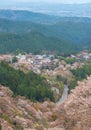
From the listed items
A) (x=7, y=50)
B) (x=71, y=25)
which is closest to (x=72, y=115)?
(x=7, y=50)

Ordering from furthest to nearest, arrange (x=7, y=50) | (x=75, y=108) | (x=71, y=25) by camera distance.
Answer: (x=71, y=25)
(x=7, y=50)
(x=75, y=108)

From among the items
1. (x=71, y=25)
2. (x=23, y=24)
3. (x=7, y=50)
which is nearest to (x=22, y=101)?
(x=7, y=50)

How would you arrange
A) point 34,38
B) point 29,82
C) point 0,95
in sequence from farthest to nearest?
point 34,38 < point 29,82 < point 0,95

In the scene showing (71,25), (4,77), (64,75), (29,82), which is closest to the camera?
(4,77)

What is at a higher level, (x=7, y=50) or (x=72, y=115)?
(x=72, y=115)

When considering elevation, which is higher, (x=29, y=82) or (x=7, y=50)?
(x=29, y=82)

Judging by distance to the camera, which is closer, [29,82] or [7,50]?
[29,82]

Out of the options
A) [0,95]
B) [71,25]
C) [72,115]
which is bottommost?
[71,25]

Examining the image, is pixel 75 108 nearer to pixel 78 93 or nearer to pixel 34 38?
pixel 78 93

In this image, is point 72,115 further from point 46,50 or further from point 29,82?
point 46,50
